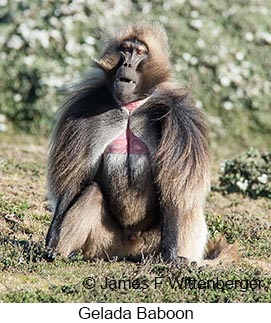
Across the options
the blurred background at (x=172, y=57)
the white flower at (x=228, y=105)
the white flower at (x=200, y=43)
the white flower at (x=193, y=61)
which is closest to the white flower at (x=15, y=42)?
the blurred background at (x=172, y=57)

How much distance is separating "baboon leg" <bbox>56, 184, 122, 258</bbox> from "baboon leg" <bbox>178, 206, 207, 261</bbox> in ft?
1.54

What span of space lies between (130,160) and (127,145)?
11cm

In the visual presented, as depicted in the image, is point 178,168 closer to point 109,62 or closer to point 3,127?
point 109,62

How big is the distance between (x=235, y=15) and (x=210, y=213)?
5796mm

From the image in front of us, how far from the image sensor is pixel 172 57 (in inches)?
496

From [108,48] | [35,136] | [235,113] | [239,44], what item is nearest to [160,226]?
[108,48]

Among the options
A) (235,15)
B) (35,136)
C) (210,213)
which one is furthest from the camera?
(235,15)

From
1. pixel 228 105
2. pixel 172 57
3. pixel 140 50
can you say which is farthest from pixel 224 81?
pixel 140 50

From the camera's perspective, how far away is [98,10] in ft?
42.9

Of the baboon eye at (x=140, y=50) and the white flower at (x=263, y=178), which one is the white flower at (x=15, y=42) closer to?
the white flower at (x=263, y=178)

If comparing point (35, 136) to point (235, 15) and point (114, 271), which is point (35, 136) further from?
point (114, 271)

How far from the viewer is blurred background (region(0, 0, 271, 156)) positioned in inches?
484

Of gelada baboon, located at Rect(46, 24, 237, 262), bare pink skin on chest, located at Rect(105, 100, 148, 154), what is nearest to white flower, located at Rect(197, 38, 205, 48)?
gelada baboon, located at Rect(46, 24, 237, 262)

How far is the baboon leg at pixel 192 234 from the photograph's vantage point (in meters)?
6.37
